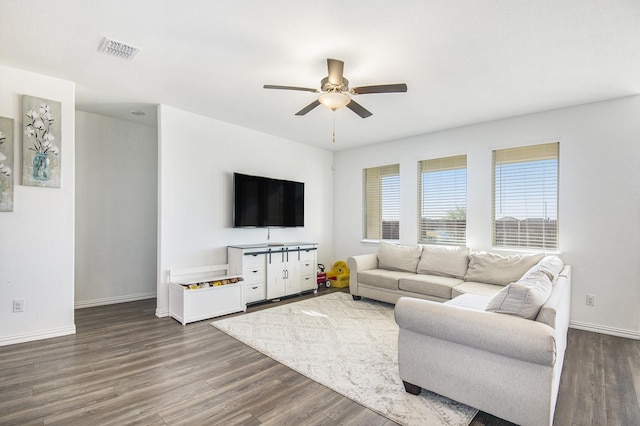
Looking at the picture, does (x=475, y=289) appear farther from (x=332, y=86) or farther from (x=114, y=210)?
(x=114, y=210)

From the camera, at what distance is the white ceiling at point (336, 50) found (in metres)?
2.20

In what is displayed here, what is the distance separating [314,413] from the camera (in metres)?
2.06

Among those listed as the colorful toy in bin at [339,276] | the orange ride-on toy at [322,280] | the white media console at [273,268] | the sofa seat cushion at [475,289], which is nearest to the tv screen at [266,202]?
the white media console at [273,268]

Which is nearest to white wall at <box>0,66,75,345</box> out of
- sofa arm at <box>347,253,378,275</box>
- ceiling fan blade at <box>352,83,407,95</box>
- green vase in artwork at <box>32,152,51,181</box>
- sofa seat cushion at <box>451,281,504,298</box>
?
green vase in artwork at <box>32,152,51,181</box>

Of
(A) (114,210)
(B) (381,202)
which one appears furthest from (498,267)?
(A) (114,210)

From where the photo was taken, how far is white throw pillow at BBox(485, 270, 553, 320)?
190 centimetres

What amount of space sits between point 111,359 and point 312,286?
3.15m

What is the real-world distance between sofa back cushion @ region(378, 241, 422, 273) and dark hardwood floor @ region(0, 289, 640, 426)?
2008 millimetres

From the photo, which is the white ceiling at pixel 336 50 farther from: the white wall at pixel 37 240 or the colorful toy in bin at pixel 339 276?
the colorful toy in bin at pixel 339 276

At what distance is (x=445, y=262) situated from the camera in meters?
4.43

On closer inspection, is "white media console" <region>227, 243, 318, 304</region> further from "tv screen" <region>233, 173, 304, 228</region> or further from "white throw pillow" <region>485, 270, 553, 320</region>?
"white throw pillow" <region>485, 270, 553, 320</region>

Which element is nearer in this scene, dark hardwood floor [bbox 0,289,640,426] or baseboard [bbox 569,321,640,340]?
dark hardwood floor [bbox 0,289,640,426]

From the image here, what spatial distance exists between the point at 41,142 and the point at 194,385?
2.96 m

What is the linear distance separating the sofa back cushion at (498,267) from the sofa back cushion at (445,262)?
0.10 meters
